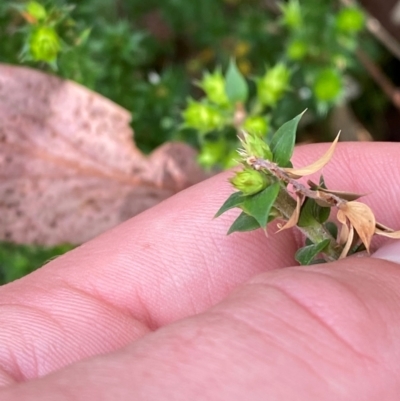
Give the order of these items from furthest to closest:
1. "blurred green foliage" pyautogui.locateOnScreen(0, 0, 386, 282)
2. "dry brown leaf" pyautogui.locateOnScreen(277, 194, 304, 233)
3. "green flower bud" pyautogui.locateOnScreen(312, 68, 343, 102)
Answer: "green flower bud" pyautogui.locateOnScreen(312, 68, 343, 102)
"blurred green foliage" pyautogui.locateOnScreen(0, 0, 386, 282)
"dry brown leaf" pyautogui.locateOnScreen(277, 194, 304, 233)

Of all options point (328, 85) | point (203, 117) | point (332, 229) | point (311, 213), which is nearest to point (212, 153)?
point (203, 117)

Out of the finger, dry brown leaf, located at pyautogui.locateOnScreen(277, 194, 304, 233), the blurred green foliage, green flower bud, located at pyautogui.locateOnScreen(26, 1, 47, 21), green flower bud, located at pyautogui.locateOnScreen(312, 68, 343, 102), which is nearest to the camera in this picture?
the finger

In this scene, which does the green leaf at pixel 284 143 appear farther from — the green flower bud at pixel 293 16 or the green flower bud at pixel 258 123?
the green flower bud at pixel 293 16

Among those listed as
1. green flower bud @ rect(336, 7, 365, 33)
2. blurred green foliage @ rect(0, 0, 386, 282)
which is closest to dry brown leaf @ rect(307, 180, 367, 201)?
blurred green foliage @ rect(0, 0, 386, 282)

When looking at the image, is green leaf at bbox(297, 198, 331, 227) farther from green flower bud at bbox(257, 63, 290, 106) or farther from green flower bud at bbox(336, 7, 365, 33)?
green flower bud at bbox(336, 7, 365, 33)

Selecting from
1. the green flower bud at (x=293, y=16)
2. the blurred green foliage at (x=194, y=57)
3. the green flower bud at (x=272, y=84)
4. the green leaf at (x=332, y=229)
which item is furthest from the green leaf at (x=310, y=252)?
the green flower bud at (x=293, y=16)

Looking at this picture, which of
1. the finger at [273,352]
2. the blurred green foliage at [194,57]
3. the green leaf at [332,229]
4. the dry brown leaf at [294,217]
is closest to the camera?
the finger at [273,352]
